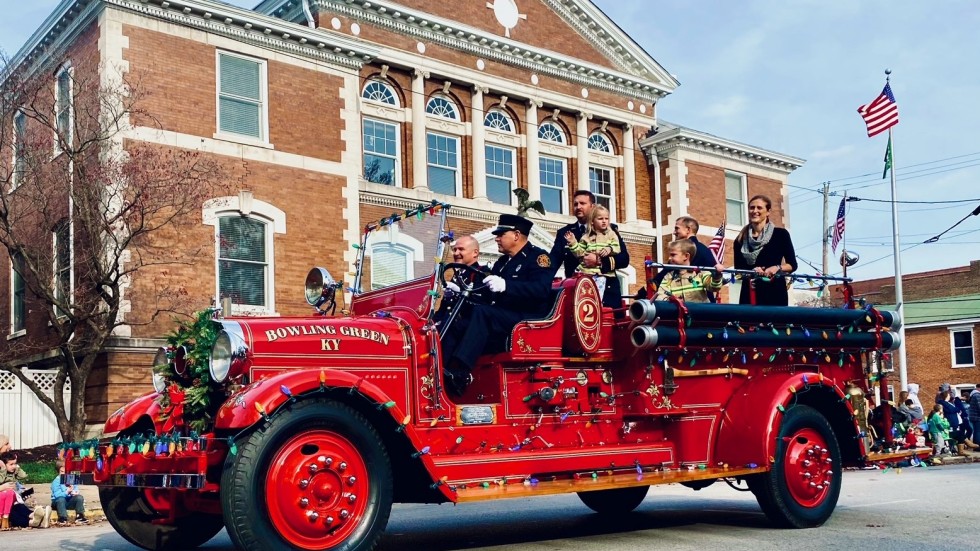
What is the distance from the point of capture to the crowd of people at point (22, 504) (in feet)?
35.3

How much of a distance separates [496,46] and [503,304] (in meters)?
20.5

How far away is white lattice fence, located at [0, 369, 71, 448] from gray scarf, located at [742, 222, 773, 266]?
14.7 m

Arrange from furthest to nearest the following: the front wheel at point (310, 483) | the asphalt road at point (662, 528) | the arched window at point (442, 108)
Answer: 1. the arched window at point (442, 108)
2. the asphalt road at point (662, 528)
3. the front wheel at point (310, 483)

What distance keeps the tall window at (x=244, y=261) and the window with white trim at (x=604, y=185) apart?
38.6 feet

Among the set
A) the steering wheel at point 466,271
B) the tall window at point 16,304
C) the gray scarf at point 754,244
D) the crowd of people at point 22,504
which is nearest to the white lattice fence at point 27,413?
the tall window at point 16,304

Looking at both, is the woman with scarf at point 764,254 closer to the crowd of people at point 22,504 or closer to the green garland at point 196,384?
the green garland at point 196,384

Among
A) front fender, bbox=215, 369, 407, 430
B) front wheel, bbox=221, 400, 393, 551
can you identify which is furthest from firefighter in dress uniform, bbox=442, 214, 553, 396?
front wheel, bbox=221, 400, 393, 551

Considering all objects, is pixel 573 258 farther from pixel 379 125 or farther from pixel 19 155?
pixel 379 125

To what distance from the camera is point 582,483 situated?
721 cm

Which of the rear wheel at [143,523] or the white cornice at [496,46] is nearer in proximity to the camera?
the rear wheel at [143,523]

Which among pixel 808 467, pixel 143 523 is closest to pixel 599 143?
pixel 808 467

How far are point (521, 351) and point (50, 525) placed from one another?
672cm

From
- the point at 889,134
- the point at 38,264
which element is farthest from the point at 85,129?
the point at 889,134

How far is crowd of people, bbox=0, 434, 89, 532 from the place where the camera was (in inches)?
423
